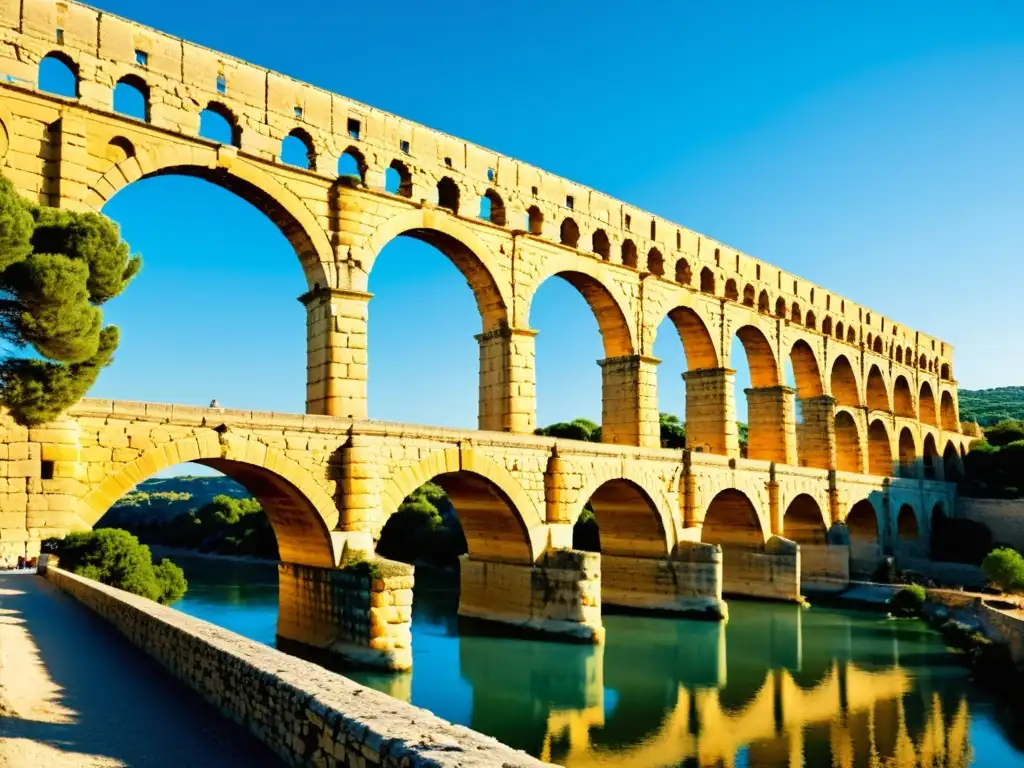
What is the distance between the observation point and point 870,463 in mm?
47906

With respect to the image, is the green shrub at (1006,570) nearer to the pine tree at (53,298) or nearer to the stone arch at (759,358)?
the stone arch at (759,358)

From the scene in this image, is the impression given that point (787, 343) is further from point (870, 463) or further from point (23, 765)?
point (23, 765)

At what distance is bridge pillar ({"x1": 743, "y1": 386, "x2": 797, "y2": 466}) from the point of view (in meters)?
34.7

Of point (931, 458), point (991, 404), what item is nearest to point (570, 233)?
point (931, 458)

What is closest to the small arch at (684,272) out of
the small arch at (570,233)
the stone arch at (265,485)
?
the small arch at (570,233)

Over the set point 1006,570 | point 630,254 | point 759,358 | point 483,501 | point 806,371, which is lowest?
point 1006,570

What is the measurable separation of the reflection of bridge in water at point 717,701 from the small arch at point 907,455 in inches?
1040

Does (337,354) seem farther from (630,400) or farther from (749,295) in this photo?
(749,295)

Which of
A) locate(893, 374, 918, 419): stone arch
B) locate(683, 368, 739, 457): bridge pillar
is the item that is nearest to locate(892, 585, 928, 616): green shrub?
locate(683, 368, 739, 457): bridge pillar

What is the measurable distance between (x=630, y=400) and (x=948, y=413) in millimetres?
42162

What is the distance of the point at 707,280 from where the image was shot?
32375mm

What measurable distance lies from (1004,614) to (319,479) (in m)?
18.7

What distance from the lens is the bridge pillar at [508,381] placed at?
22.9m

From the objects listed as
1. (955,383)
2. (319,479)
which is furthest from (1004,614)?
(955,383)
